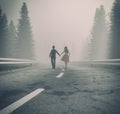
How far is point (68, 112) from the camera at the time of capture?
137 inches

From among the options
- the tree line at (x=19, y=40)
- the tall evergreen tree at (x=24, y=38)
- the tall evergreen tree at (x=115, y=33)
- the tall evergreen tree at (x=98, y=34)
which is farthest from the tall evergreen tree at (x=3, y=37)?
the tall evergreen tree at (x=115, y=33)

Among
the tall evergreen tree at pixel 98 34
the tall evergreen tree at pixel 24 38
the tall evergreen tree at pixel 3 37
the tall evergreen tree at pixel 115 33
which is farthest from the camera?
the tall evergreen tree at pixel 98 34

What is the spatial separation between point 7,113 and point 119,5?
33702 millimetres

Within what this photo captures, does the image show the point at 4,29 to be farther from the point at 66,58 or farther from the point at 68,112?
the point at 68,112

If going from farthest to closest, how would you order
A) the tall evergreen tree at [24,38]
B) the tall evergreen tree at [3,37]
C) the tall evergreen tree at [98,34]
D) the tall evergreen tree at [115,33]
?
the tall evergreen tree at [98,34] < the tall evergreen tree at [24,38] < the tall evergreen tree at [3,37] < the tall evergreen tree at [115,33]

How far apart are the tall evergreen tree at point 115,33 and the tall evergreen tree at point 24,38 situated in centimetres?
1851

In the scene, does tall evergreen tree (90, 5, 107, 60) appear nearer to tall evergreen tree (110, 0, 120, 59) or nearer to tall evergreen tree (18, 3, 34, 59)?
tall evergreen tree (110, 0, 120, 59)

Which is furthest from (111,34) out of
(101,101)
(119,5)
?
(101,101)

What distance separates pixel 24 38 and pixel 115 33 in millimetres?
20130

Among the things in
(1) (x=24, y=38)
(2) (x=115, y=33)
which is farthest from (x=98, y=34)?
(1) (x=24, y=38)

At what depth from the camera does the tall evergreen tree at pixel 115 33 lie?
32.8 metres

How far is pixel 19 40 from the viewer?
42.1 metres

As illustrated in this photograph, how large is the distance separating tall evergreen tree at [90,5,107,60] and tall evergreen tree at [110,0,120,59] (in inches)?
362

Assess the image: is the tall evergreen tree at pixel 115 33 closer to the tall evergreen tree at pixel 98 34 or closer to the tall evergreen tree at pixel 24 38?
the tall evergreen tree at pixel 98 34
